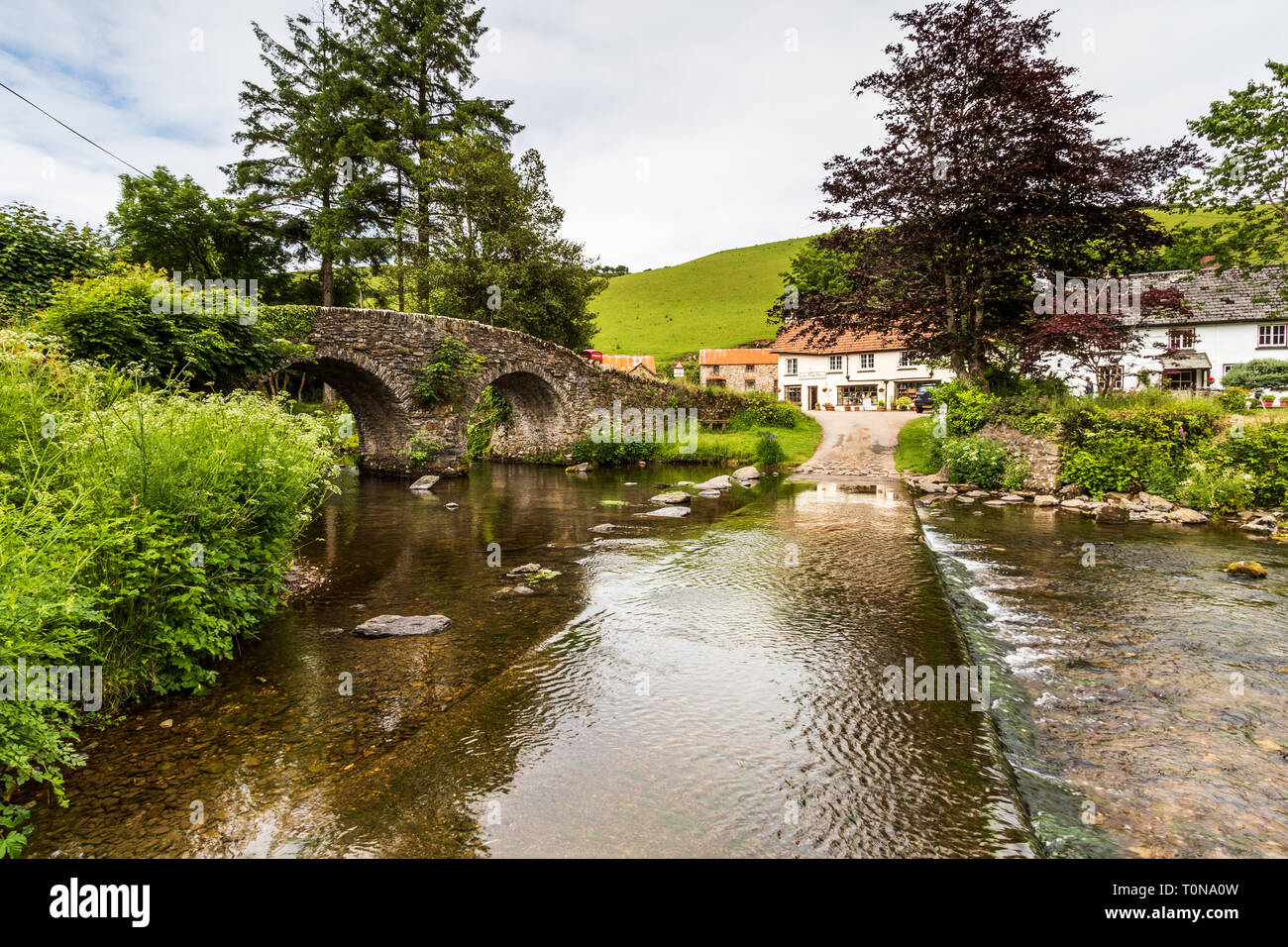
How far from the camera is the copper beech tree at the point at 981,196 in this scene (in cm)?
1683

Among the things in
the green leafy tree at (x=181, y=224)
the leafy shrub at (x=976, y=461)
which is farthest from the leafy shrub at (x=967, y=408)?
the green leafy tree at (x=181, y=224)

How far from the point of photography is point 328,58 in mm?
28938

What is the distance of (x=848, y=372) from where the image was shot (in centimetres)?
5372

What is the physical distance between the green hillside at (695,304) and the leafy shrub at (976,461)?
52.1m

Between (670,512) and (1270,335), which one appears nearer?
(670,512)

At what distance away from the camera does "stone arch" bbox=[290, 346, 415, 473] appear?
63.9 ft

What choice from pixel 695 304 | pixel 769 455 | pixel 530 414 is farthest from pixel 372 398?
pixel 695 304

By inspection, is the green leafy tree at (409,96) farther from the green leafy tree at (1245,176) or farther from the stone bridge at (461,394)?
the green leafy tree at (1245,176)

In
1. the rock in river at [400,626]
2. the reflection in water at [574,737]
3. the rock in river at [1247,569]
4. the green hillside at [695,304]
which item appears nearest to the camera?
the reflection in water at [574,737]

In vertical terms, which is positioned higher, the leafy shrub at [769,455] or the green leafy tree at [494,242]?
the green leafy tree at [494,242]

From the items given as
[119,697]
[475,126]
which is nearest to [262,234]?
[475,126]

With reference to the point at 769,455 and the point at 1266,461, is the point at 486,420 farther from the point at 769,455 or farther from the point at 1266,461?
the point at 1266,461

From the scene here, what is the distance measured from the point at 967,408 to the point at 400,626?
17.5m
